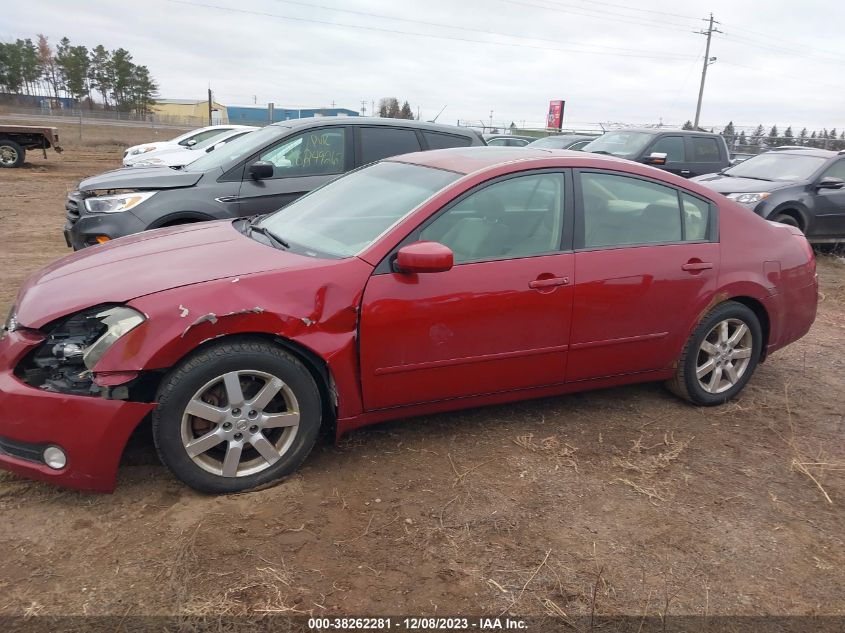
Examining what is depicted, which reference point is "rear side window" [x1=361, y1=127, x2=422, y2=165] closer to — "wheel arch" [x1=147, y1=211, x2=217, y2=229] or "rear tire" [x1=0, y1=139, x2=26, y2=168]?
"wheel arch" [x1=147, y1=211, x2=217, y2=229]

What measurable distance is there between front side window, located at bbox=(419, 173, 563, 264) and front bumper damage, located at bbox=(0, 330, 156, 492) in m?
1.63

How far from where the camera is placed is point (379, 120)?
6617 millimetres

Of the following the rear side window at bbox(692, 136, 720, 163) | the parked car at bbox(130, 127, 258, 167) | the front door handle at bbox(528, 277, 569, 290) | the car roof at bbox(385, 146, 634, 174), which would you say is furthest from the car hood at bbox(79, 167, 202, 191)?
the rear side window at bbox(692, 136, 720, 163)

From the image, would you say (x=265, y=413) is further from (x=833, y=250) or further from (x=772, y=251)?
(x=833, y=250)

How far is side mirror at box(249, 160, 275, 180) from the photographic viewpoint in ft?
19.4

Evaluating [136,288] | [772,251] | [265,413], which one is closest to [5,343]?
[136,288]

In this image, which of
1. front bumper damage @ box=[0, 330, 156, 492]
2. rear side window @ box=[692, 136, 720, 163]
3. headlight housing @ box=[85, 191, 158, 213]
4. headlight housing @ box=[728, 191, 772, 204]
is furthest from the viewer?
rear side window @ box=[692, 136, 720, 163]

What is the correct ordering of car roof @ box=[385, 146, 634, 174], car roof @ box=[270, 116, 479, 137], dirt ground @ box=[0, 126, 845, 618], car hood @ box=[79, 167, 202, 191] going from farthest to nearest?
car roof @ box=[270, 116, 479, 137] → car hood @ box=[79, 167, 202, 191] → car roof @ box=[385, 146, 634, 174] → dirt ground @ box=[0, 126, 845, 618]

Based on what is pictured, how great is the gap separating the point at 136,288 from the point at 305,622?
5.25 feet

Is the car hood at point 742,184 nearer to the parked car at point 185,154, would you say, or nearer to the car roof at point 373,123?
the car roof at point 373,123

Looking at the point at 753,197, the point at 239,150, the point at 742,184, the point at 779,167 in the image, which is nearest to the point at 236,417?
the point at 239,150

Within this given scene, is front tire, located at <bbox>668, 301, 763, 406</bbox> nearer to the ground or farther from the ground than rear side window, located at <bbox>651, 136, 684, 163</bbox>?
nearer to the ground

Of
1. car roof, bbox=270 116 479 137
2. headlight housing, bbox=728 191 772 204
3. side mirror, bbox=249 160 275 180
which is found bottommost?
headlight housing, bbox=728 191 772 204

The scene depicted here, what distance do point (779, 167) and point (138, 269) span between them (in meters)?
9.73
